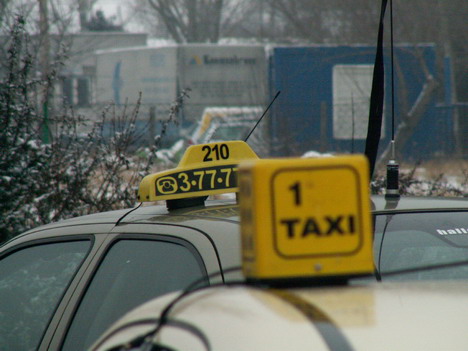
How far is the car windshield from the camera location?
8.57ft

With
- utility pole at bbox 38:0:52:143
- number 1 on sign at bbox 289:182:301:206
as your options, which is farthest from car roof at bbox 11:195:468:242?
utility pole at bbox 38:0:52:143

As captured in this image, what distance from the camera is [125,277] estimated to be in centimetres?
283

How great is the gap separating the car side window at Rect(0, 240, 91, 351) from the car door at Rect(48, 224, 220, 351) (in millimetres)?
172

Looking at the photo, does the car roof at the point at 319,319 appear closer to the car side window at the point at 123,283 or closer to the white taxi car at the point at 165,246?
the white taxi car at the point at 165,246

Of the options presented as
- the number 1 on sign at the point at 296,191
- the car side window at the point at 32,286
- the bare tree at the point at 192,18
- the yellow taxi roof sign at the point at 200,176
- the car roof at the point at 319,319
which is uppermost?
the bare tree at the point at 192,18

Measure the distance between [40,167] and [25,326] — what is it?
10.8 feet

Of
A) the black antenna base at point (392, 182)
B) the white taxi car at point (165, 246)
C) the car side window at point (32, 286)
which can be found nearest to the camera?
the white taxi car at point (165, 246)

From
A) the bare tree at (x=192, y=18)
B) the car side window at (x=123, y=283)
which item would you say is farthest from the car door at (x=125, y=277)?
the bare tree at (x=192, y=18)

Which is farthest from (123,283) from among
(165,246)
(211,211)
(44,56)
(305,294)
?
(44,56)

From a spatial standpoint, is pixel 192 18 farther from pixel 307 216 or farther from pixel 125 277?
pixel 307 216

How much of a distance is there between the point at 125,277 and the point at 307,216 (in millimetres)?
1634

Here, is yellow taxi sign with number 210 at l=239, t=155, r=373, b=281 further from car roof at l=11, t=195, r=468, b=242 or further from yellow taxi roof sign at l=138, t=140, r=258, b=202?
yellow taxi roof sign at l=138, t=140, r=258, b=202

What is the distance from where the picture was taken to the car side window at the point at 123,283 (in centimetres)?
267

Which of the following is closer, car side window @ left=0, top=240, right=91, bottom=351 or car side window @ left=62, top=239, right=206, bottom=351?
car side window @ left=62, top=239, right=206, bottom=351
